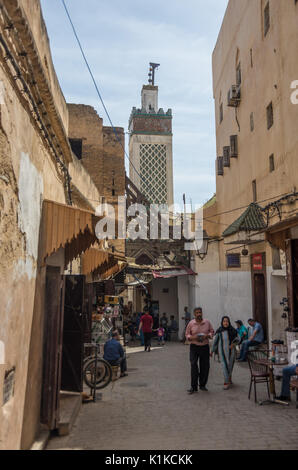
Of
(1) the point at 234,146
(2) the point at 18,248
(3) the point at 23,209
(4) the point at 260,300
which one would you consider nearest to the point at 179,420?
(2) the point at 18,248

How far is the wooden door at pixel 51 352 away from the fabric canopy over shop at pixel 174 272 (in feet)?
43.7

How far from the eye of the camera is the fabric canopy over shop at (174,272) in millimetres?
19631

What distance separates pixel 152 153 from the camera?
104ft

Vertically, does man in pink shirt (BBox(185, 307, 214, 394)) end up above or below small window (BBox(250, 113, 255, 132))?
below

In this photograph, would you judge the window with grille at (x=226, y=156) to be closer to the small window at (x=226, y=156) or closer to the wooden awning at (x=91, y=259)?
the small window at (x=226, y=156)

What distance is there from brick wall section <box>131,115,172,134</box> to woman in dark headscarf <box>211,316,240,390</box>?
24785 millimetres

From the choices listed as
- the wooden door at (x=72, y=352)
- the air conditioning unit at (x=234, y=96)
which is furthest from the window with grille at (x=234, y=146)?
the wooden door at (x=72, y=352)

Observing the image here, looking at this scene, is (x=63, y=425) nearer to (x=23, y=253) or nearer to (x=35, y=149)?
(x=23, y=253)

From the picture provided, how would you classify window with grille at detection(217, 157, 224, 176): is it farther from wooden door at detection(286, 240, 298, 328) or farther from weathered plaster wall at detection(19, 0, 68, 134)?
weathered plaster wall at detection(19, 0, 68, 134)

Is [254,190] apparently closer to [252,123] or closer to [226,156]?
[252,123]

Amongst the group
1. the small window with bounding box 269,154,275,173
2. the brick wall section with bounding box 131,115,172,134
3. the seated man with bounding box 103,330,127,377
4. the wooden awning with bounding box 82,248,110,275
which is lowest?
the seated man with bounding box 103,330,127,377

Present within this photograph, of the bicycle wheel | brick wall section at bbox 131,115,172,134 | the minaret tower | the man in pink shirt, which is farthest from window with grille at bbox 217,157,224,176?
brick wall section at bbox 131,115,172,134

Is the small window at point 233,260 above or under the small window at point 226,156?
under

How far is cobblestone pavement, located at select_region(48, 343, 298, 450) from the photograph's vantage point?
219 inches
